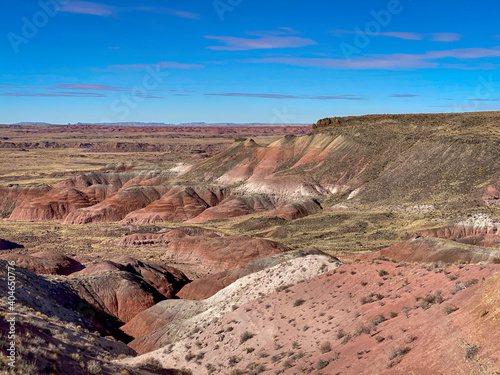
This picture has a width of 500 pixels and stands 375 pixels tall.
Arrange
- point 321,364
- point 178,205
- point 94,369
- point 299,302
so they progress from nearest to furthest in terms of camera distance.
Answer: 1. point 94,369
2. point 321,364
3. point 299,302
4. point 178,205

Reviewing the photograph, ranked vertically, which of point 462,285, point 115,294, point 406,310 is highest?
point 462,285

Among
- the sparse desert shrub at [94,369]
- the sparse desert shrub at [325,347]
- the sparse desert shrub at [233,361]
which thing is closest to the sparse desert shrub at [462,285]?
the sparse desert shrub at [325,347]

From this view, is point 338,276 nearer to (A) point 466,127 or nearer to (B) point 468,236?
(B) point 468,236

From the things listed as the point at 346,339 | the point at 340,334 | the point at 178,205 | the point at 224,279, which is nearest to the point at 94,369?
the point at 346,339

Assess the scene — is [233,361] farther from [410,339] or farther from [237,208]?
[237,208]

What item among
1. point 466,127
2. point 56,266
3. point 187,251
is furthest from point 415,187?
point 56,266

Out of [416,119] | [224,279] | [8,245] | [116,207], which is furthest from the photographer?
[416,119]

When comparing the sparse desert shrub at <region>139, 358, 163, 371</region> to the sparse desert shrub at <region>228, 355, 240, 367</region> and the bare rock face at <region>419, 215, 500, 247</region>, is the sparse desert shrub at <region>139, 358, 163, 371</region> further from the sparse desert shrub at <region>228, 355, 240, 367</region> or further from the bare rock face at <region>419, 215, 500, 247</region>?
the bare rock face at <region>419, 215, 500, 247</region>
